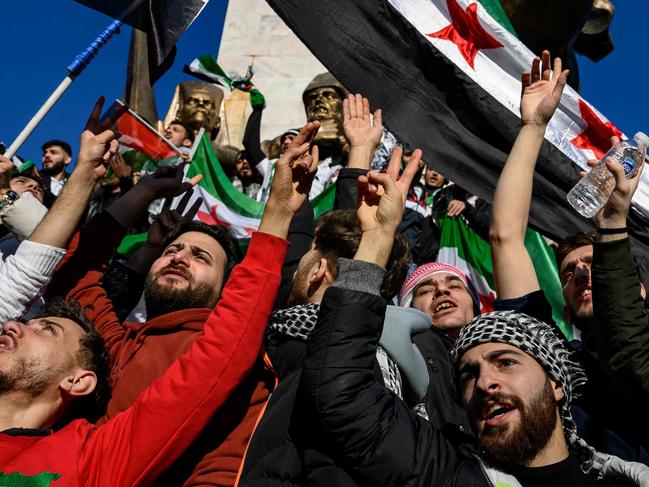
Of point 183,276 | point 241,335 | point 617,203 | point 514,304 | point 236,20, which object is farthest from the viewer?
point 236,20

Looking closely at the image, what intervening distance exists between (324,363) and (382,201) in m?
0.59

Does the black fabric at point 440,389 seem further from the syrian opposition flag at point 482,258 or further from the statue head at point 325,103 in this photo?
the statue head at point 325,103

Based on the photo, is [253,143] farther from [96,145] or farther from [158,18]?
[96,145]

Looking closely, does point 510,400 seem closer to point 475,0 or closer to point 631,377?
point 631,377

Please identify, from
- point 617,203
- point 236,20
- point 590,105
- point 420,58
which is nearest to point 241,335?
point 617,203

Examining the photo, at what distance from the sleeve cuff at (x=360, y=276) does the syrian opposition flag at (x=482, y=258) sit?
12.0ft

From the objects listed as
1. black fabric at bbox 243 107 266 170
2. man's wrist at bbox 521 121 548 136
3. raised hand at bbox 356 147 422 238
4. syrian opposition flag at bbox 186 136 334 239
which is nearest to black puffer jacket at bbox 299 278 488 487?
raised hand at bbox 356 147 422 238

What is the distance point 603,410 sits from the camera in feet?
9.84

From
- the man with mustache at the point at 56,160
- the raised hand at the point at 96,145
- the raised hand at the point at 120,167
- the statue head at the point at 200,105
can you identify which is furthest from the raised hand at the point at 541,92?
the statue head at the point at 200,105

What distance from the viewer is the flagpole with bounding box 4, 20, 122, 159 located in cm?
379

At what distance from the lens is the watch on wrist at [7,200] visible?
3844 millimetres

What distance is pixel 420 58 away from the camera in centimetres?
455

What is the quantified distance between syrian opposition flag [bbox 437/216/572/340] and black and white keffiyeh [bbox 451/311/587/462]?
3164 mm

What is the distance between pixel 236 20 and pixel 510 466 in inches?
402
